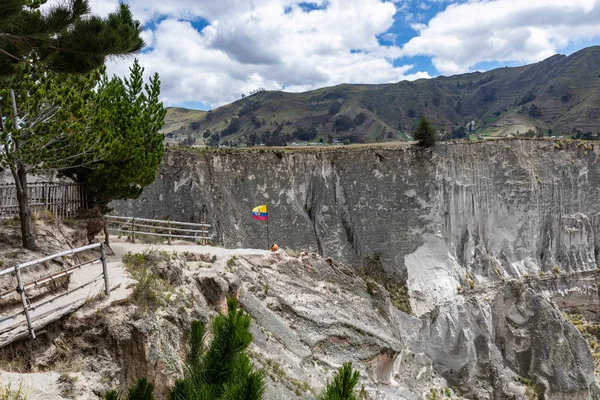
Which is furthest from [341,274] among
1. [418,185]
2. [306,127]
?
[306,127]

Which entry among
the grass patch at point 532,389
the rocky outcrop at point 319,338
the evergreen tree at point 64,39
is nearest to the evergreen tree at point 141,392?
the rocky outcrop at point 319,338

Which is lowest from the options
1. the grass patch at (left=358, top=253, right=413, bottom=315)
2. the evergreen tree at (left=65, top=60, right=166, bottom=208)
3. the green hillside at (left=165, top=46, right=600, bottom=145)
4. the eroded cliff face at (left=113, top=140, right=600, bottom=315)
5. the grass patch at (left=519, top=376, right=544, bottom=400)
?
the grass patch at (left=519, top=376, right=544, bottom=400)

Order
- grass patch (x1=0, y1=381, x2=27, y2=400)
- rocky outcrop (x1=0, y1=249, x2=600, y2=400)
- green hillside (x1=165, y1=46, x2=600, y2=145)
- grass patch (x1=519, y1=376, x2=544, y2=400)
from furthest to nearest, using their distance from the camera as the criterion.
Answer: green hillside (x1=165, y1=46, x2=600, y2=145) < grass patch (x1=519, y1=376, x2=544, y2=400) < rocky outcrop (x1=0, y1=249, x2=600, y2=400) < grass patch (x1=0, y1=381, x2=27, y2=400)

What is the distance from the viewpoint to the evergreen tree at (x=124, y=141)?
12.9m

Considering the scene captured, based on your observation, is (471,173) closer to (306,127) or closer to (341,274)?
(341,274)

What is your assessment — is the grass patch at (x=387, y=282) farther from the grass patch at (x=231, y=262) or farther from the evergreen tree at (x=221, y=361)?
the evergreen tree at (x=221, y=361)

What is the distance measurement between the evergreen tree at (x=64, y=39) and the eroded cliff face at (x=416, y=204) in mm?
21676

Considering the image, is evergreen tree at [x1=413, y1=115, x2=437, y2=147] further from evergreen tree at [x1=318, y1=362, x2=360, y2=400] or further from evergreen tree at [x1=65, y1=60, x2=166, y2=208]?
evergreen tree at [x1=318, y1=362, x2=360, y2=400]

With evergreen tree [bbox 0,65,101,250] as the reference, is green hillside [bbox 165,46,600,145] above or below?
above

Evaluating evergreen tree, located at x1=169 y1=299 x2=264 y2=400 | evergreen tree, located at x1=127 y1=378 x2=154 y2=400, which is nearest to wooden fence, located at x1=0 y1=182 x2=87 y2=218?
evergreen tree, located at x1=127 y1=378 x2=154 y2=400

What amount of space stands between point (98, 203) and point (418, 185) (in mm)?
28407

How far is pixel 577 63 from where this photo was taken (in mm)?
165250

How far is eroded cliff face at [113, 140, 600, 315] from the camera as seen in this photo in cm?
3172

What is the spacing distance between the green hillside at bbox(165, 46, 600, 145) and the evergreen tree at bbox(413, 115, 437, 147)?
3308 inches
